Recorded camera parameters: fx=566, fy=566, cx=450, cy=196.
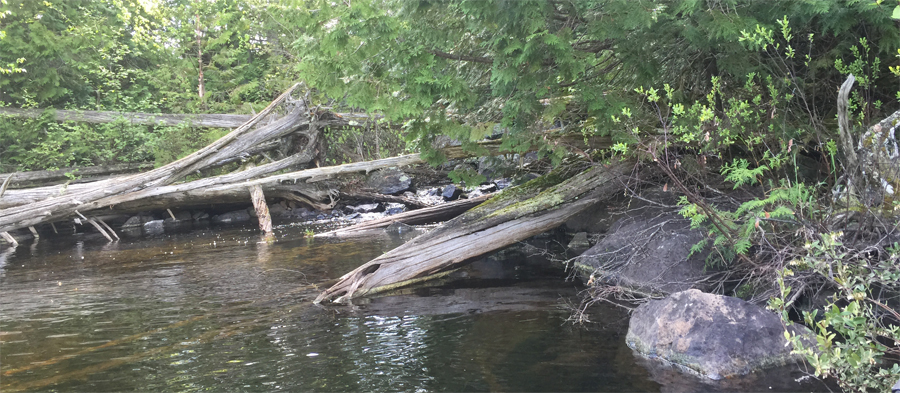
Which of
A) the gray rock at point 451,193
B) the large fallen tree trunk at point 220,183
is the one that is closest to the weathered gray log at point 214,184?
the large fallen tree trunk at point 220,183

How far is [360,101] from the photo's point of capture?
6688 millimetres

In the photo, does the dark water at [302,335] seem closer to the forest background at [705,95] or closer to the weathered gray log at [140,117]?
the forest background at [705,95]

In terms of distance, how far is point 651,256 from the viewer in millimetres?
6523

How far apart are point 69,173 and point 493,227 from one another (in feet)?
50.0

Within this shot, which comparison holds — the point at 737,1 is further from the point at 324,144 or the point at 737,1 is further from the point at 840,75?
the point at 324,144

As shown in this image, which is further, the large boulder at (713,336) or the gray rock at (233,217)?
the gray rock at (233,217)

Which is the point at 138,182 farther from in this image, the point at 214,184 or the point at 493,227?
the point at 493,227

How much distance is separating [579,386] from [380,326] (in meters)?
2.37

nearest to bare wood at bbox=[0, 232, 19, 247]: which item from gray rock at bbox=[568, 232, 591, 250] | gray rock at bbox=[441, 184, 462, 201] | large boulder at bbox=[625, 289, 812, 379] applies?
gray rock at bbox=[441, 184, 462, 201]

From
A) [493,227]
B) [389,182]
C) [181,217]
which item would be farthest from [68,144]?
[493,227]

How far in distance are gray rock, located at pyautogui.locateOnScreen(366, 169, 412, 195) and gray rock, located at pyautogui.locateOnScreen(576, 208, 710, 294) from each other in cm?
1012

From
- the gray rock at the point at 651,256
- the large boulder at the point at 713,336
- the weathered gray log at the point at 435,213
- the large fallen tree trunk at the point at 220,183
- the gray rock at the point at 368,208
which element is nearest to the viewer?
the large boulder at the point at 713,336

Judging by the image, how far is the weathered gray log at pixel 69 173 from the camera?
54.2 ft

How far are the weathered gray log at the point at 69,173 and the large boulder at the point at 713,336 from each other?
1719cm
